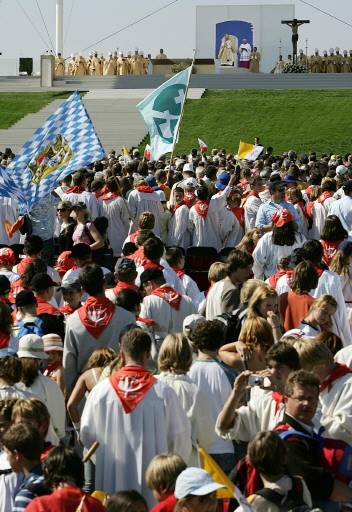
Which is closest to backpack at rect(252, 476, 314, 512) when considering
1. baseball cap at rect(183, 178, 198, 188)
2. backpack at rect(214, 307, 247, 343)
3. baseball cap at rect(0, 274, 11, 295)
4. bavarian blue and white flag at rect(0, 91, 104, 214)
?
backpack at rect(214, 307, 247, 343)

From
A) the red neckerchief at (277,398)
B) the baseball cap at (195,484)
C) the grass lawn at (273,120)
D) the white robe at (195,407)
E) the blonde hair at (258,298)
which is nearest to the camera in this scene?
the baseball cap at (195,484)

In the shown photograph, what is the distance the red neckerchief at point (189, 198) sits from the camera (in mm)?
16328

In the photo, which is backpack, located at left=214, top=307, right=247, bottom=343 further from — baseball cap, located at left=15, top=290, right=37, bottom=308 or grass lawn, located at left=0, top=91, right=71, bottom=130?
grass lawn, located at left=0, top=91, right=71, bottom=130

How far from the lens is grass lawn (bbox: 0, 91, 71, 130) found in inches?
1971

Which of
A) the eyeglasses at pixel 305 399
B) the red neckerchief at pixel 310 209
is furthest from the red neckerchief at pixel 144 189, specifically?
the eyeglasses at pixel 305 399

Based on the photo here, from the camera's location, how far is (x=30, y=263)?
35.4ft

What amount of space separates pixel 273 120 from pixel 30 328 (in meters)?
38.9

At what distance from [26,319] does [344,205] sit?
20.0 ft

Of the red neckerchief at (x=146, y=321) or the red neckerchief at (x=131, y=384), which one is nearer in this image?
the red neckerchief at (x=131, y=384)

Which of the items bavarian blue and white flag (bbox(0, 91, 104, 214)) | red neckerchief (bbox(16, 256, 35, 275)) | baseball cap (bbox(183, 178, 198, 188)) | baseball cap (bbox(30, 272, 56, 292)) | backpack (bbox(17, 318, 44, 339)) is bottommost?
backpack (bbox(17, 318, 44, 339))

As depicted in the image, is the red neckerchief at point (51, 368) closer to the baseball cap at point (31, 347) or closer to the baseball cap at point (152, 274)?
the baseball cap at point (31, 347)

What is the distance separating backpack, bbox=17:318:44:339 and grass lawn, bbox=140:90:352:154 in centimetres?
3385

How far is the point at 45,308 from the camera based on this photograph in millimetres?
9695

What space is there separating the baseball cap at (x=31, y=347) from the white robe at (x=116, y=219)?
27.2 feet
